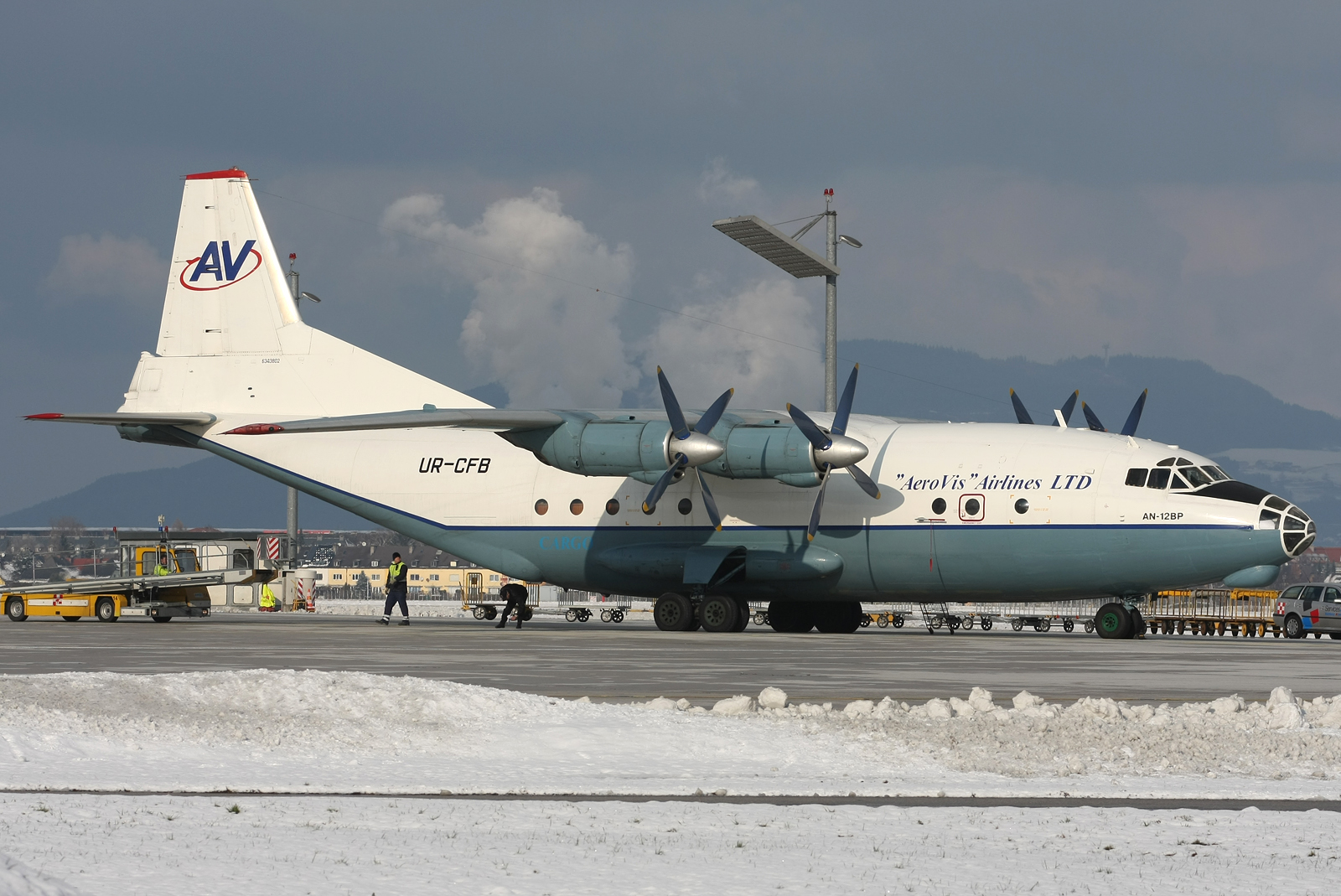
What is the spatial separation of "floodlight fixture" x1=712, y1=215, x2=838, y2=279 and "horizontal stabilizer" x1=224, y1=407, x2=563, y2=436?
6006 mm

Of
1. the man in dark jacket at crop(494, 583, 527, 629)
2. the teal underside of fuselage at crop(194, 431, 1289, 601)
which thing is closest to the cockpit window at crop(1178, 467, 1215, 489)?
the teal underside of fuselage at crop(194, 431, 1289, 601)

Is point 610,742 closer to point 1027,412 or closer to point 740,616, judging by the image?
point 740,616

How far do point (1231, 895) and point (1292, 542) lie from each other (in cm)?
2407

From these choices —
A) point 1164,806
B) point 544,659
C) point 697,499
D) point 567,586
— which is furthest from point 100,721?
point 567,586

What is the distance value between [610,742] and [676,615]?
2157 cm

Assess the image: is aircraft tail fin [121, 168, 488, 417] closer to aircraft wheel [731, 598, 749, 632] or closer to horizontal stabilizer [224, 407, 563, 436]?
horizontal stabilizer [224, 407, 563, 436]

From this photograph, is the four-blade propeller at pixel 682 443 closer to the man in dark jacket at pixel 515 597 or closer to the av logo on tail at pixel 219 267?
the man in dark jacket at pixel 515 597

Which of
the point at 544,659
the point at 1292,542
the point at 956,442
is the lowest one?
the point at 544,659

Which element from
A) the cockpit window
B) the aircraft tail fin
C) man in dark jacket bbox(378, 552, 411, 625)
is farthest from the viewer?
the aircraft tail fin

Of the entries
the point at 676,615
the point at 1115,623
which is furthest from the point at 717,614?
the point at 1115,623

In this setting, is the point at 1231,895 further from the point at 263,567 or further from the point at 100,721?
the point at 263,567

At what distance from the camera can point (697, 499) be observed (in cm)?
3275

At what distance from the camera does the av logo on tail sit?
3881 cm

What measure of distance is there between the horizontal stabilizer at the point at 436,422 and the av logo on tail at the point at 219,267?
749cm
